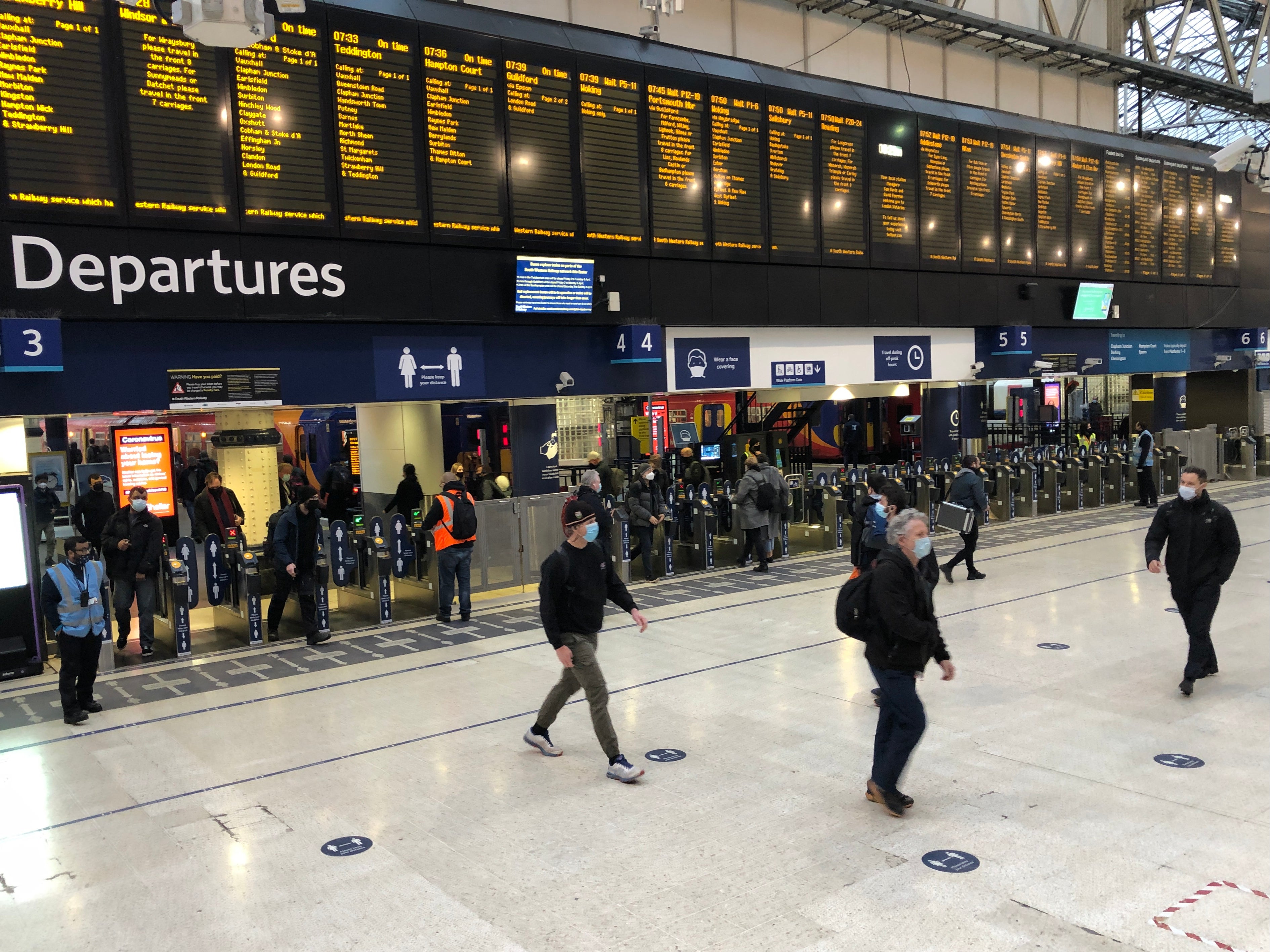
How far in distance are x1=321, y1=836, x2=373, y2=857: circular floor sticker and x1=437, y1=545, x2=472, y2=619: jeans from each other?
17.0ft

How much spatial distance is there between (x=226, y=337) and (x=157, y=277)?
0.80 metres

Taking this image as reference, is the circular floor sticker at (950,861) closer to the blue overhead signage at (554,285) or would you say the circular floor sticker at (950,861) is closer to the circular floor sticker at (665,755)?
the circular floor sticker at (665,755)

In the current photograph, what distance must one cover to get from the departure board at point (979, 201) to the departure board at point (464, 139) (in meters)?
8.37

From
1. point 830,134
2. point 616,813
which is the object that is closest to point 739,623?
point 616,813

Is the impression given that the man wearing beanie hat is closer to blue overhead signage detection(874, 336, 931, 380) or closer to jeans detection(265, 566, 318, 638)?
jeans detection(265, 566, 318, 638)

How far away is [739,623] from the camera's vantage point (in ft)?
31.9

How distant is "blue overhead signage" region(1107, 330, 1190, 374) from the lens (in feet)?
63.0

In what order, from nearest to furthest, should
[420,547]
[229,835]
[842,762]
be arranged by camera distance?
1. [229,835]
2. [842,762]
3. [420,547]

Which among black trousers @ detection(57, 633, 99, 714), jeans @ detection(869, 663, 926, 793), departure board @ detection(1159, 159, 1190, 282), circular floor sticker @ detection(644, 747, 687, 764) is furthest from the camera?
departure board @ detection(1159, 159, 1190, 282)

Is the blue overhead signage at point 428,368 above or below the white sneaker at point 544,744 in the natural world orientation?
above

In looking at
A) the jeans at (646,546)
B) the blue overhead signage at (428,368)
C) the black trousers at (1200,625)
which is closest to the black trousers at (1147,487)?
the jeans at (646,546)

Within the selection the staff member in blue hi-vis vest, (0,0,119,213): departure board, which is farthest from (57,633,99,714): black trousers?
(0,0,119,213): departure board

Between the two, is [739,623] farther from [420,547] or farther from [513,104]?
[513,104]

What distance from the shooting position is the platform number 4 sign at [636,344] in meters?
12.1
